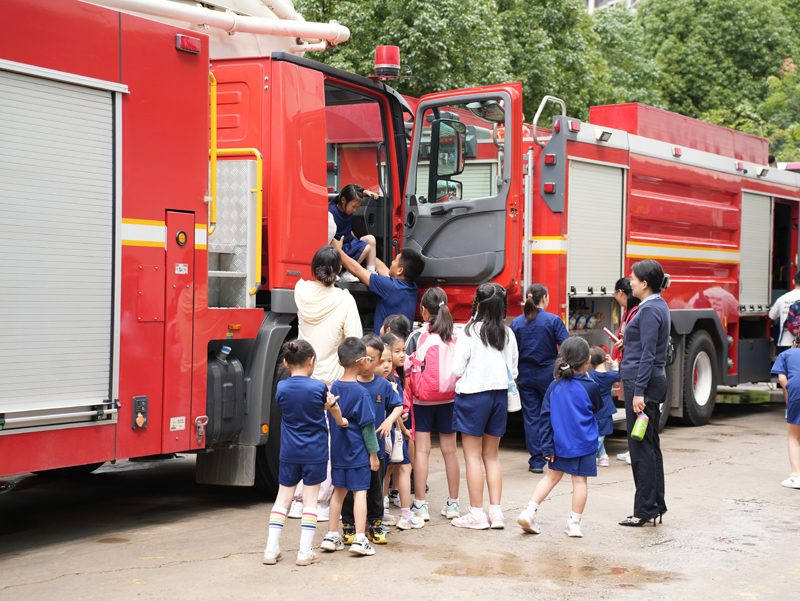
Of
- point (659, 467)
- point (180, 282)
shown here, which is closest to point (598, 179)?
point (659, 467)

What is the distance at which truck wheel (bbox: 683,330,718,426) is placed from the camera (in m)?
10.6

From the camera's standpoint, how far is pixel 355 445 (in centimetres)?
522

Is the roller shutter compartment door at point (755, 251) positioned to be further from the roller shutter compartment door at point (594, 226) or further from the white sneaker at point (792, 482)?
the white sneaker at point (792, 482)

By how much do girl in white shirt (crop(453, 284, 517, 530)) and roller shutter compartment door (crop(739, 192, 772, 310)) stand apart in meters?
6.92

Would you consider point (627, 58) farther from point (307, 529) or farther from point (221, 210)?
point (307, 529)

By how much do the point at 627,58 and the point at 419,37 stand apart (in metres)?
16.4

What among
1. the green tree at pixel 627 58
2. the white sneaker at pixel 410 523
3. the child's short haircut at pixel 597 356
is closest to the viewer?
the white sneaker at pixel 410 523

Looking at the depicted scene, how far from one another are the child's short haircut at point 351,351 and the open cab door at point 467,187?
3.13 meters

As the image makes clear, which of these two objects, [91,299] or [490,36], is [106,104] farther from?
[490,36]

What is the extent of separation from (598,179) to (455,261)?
194cm

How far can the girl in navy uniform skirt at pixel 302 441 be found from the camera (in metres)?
5.02

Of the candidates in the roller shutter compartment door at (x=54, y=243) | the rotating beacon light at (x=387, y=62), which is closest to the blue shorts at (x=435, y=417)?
the roller shutter compartment door at (x=54, y=243)

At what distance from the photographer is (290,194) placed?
255 inches

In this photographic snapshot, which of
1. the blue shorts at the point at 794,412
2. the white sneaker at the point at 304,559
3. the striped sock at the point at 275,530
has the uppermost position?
the blue shorts at the point at 794,412
